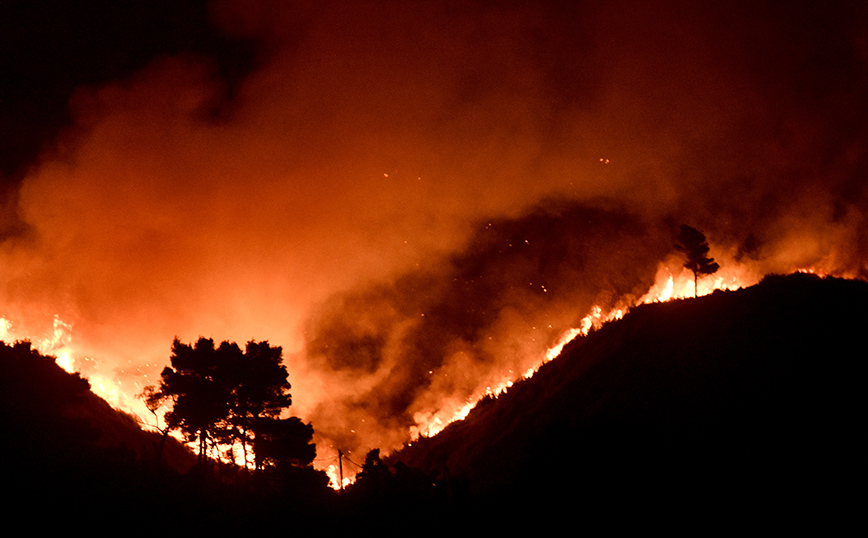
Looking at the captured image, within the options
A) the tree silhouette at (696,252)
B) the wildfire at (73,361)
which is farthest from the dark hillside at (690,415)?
the wildfire at (73,361)

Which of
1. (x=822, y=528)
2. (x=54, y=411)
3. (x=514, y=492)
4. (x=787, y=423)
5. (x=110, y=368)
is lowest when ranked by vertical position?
(x=822, y=528)

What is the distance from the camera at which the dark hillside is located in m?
25.6

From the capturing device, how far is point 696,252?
79.8 metres

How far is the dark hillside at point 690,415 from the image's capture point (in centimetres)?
2564

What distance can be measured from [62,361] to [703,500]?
210 feet

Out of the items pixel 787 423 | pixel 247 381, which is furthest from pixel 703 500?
pixel 247 381

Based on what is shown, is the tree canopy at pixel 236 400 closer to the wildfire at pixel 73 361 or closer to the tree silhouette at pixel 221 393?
the tree silhouette at pixel 221 393

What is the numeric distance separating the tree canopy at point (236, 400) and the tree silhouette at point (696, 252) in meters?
63.0

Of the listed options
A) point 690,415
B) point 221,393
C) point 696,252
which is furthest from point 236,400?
point 696,252

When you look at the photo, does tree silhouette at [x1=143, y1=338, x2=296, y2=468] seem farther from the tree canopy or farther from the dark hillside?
the dark hillside

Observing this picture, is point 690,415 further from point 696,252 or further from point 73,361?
point 73,361

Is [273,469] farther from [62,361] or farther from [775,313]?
[775,313]

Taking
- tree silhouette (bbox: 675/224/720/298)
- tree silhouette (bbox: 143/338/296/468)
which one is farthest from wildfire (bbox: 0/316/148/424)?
tree silhouette (bbox: 675/224/720/298)

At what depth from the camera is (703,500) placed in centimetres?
3070
